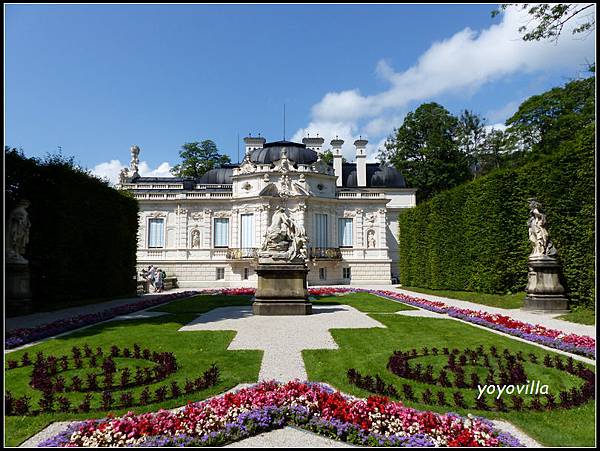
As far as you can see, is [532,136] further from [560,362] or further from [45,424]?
[45,424]

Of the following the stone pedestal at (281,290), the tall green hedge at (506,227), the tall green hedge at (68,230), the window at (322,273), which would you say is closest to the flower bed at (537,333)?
the tall green hedge at (506,227)

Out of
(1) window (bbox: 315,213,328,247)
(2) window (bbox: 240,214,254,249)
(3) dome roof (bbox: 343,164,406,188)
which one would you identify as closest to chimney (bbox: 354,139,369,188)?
(3) dome roof (bbox: 343,164,406,188)

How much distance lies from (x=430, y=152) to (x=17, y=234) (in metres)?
40.3

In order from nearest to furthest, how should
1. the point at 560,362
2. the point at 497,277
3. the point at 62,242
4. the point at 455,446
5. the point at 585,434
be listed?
the point at 455,446
the point at 585,434
the point at 560,362
the point at 62,242
the point at 497,277

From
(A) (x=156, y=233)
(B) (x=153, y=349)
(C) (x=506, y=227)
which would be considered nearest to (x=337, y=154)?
(A) (x=156, y=233)

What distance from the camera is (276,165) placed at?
Answer: 123 ft

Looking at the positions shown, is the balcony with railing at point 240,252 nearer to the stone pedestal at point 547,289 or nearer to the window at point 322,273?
the window at point 322,273

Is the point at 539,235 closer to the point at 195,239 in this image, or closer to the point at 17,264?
the point at 17,264

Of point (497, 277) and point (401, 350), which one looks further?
point (497, 277)

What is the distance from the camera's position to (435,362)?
758 centimetres

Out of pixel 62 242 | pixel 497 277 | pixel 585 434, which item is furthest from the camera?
pixel 497 277

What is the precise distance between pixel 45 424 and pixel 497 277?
1941 centimetres

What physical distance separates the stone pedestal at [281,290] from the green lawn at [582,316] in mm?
8037


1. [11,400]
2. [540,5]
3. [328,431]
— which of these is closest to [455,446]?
[328,431]
